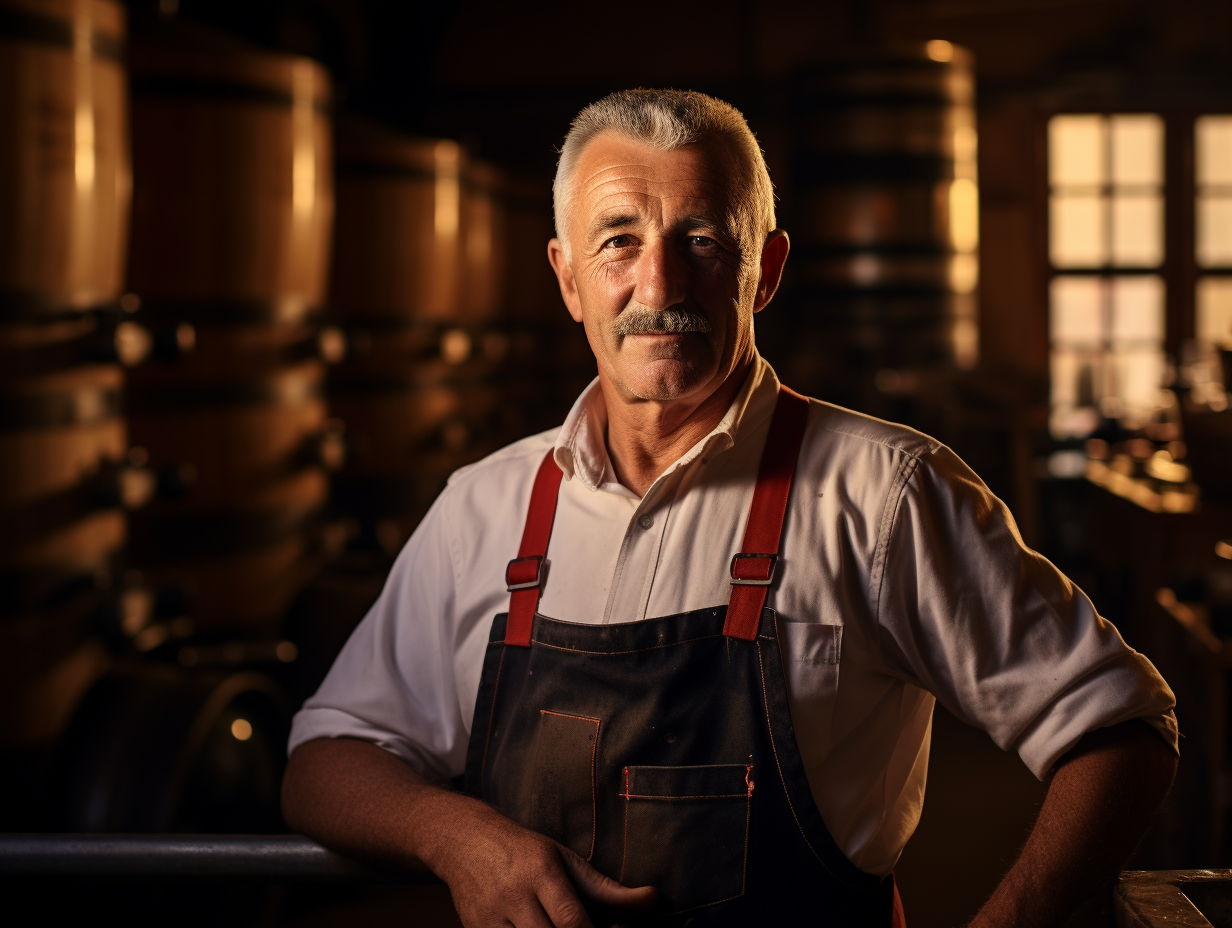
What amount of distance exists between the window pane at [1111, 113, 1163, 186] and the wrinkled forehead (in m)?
7.27

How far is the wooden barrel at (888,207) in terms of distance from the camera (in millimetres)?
5969

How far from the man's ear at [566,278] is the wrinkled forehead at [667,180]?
0.47 feet

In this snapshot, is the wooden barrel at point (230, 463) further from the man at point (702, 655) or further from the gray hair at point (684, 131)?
the gray hair at point (684, 131)

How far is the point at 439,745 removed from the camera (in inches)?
60.7

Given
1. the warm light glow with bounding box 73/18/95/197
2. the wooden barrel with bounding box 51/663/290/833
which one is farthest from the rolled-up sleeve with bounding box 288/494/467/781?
the warm light glow with bounding box 73/18/95/197

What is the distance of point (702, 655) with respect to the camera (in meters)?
1.33

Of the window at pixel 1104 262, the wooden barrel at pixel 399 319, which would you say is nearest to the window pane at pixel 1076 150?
the window at pixel 1104 262

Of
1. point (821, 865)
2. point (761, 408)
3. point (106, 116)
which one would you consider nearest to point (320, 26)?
point (106, 116)

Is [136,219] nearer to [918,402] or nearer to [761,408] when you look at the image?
[761,408]

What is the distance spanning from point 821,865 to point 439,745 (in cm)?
52

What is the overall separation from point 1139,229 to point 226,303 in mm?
6517

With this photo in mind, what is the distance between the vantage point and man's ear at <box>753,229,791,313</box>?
60.9 inches

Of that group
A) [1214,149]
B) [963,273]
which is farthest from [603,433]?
[1214,149]

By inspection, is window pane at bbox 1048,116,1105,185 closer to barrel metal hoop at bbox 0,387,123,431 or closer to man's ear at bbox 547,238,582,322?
barrel metal hoop at bbox 0,387,123,431
